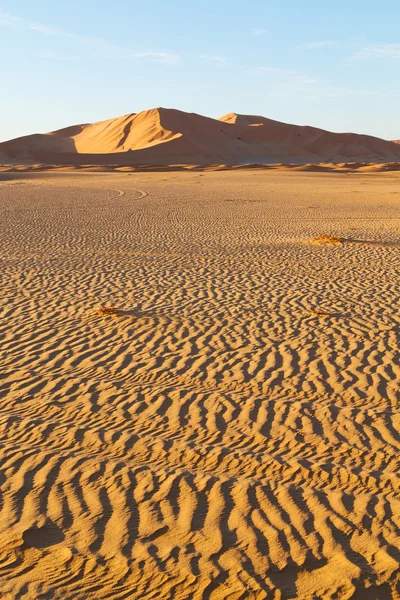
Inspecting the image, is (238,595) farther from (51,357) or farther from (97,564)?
(51,357)

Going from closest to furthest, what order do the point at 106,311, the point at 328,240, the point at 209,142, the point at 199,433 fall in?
the point at 199,433 → the point at 106,311 → the point at 328,240 → the point at 209,142

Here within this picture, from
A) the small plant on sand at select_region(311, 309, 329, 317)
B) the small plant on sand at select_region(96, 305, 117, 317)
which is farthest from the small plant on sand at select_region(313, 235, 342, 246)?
the small plant on sand at select_region(96, 305, 117, 317)

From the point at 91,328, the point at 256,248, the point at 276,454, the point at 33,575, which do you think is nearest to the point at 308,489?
the point at 276,454

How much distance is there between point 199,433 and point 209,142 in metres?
101

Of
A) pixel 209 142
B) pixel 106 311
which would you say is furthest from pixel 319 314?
pixel 209 142

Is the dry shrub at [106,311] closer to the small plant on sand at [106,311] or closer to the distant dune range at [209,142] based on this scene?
the small plant on sand at [106,311]

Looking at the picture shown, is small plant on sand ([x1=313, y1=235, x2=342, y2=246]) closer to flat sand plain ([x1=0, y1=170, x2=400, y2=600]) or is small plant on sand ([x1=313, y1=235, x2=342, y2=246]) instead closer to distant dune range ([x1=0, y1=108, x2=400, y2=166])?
flat sand plain ([x1=0, y1=170, x2=400, y2=600])

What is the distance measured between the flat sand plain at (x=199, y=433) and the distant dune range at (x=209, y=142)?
79.8 m

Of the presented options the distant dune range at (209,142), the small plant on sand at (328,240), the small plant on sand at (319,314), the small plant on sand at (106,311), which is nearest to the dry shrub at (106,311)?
the small plant on sand at (106,311)

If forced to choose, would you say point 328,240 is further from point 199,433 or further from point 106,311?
point 199,433

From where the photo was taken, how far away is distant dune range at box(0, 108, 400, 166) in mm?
95938

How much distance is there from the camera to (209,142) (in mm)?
103750

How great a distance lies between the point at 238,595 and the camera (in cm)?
373

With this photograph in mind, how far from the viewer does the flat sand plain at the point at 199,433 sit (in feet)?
13.1
